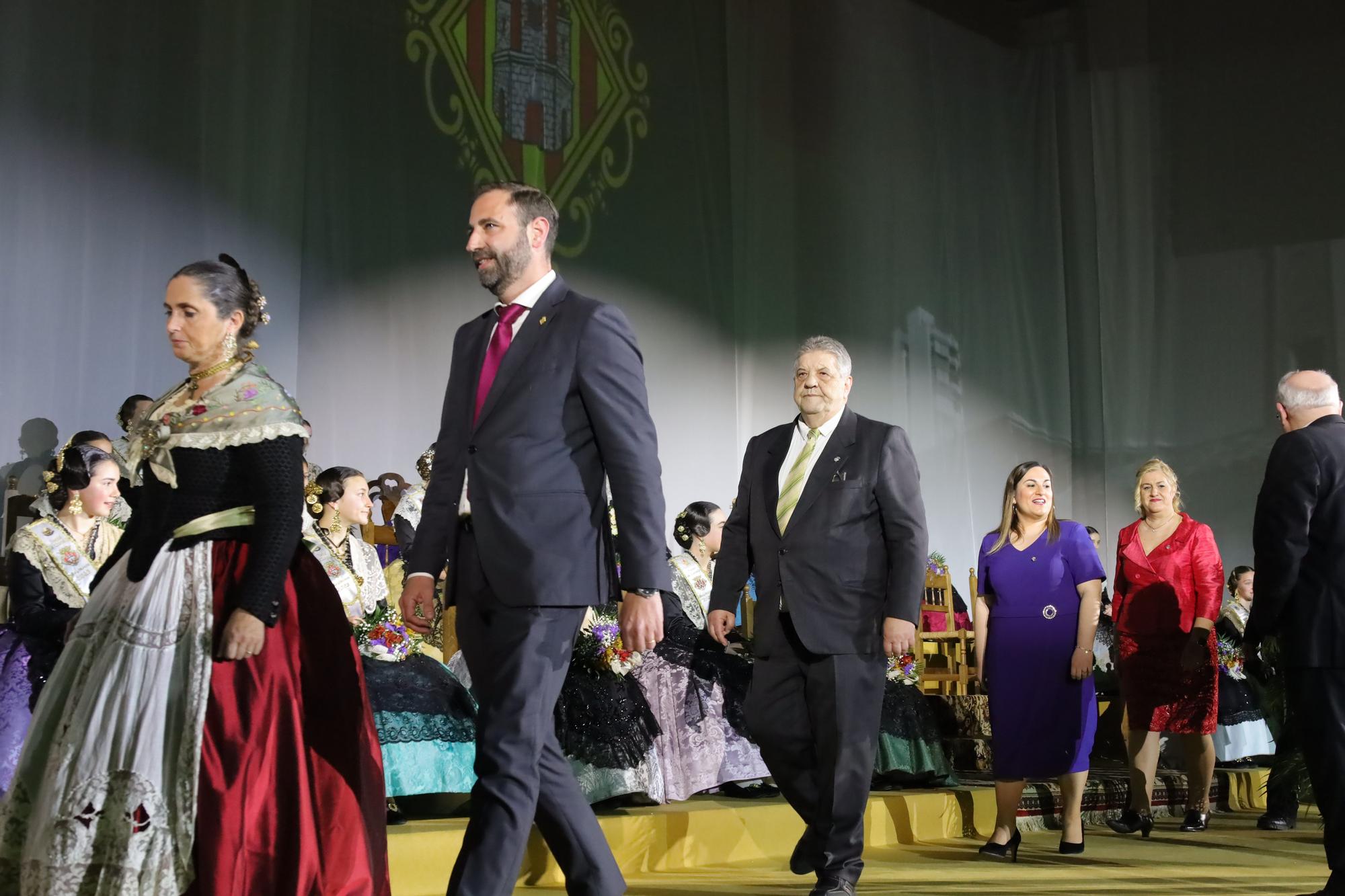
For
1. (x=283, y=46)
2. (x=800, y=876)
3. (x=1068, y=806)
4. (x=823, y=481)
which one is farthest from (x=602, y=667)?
(x=283, y=46)

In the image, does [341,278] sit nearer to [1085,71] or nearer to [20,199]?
[20,199]

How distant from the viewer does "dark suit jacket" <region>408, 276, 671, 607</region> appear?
2482mm

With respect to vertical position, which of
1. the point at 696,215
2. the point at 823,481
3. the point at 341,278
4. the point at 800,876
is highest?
the point at 696,215

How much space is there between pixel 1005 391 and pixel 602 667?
6772mm

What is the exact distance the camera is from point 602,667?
4.56 m

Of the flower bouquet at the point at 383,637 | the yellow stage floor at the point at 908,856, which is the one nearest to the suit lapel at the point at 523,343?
the yellow stage floor at the point at 908,856

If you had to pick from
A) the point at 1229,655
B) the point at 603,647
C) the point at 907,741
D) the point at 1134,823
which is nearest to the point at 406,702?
the point at 603,647

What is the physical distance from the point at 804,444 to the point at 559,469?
1348 millimetres

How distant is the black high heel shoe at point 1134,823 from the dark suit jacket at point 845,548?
91.5 inches

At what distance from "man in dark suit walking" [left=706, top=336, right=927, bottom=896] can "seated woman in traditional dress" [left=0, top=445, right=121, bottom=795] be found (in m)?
1.76

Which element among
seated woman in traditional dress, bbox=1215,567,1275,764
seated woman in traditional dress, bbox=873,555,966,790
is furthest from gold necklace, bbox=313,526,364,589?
seated woman in traditional dress, bbox=1215,567,1275,764

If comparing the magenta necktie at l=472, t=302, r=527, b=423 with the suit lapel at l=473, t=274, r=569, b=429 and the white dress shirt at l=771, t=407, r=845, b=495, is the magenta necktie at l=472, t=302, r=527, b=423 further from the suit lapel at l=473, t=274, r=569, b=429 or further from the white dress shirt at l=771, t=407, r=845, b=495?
the white dress shirt at l=771, t=407, r=845, b=495

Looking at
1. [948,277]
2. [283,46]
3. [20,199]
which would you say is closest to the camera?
[20,199]

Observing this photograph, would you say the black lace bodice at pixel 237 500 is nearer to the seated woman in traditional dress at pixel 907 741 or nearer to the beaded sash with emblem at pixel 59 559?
the beaded sash with emblem at pixel 59 559
